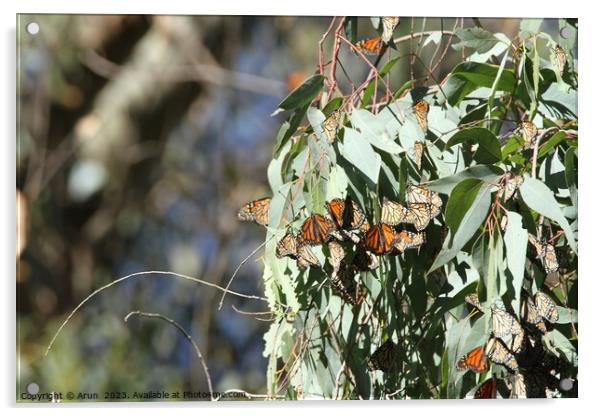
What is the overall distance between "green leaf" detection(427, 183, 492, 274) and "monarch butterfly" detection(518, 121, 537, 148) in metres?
0.18

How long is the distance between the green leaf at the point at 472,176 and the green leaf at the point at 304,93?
31 cm

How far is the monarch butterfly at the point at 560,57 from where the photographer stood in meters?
1.89

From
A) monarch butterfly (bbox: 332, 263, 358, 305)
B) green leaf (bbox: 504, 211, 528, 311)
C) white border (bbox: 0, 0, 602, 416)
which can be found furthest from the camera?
white border (bbox: 0, 0, 602, 416)

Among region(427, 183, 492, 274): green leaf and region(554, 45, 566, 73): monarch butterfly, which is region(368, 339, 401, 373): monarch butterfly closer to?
region(427, 183, 492, 274): green leaf

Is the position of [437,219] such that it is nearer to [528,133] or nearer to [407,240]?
[407,240]

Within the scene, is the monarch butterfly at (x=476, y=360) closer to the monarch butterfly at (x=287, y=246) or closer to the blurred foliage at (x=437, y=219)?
the blurred foliage at (x=437, y=219)

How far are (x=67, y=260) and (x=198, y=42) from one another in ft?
1.68

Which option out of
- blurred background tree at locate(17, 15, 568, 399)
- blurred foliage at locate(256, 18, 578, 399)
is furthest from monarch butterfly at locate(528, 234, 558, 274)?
blurred background tree at locate(17, 15, 568, 399)

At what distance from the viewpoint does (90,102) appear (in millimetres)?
2008

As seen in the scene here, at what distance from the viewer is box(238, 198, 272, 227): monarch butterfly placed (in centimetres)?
183

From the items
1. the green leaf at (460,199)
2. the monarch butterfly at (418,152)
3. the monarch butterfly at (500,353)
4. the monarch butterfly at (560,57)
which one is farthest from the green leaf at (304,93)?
the monarch butterfly at (500,353)

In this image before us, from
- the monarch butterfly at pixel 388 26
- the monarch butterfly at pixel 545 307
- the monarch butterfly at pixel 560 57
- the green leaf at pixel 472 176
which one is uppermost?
the monarch butterfly at pixel 388 26

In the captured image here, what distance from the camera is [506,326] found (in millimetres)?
1666
